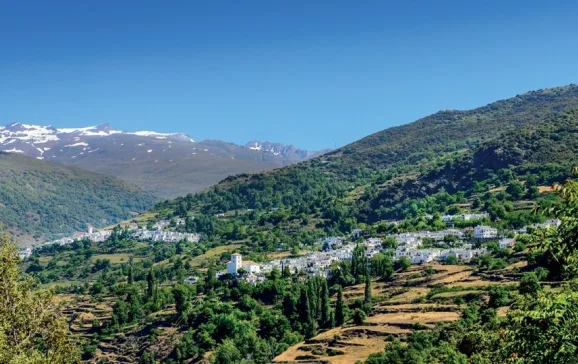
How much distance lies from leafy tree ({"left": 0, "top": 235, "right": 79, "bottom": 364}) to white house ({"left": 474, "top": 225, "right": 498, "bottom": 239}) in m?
73.0

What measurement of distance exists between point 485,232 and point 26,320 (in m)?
74.7

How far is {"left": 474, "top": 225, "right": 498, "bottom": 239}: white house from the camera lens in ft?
277

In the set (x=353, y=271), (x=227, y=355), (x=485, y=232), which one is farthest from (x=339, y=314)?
(x=485, y=232)

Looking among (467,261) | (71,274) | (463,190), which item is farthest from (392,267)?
(71,274)

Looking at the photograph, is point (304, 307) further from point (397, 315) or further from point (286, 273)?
point (286, 273)

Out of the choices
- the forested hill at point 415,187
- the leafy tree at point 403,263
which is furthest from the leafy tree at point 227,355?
the forested hill at point 415,187

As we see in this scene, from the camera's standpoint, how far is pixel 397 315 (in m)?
60.9

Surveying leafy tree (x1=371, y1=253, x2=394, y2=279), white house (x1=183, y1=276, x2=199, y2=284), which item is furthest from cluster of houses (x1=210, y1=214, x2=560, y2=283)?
white house (x1=183, y1=276, x2=199, y2=284)

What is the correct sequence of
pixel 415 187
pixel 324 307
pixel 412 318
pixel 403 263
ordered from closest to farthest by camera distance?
pixel 412 318 < pixel 324 307 < pixel 403 263 < pixel 415 187

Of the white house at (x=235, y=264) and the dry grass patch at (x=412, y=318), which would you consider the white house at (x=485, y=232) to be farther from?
the white house at (x=235, y=264)

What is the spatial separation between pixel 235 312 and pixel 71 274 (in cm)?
6852

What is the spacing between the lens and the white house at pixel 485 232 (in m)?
84.4

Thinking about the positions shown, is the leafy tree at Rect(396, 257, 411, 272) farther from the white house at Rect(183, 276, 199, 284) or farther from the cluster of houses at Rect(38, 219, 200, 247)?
the cluster of houses at Rect(38, 219, 200, 247)

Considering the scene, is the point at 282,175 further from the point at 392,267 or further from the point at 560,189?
the point at 560,189
